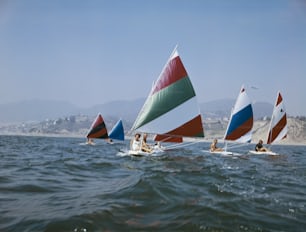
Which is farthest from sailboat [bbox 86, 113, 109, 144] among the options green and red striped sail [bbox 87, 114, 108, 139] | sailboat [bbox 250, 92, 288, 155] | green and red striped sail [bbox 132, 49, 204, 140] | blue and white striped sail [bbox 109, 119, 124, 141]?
green and red striped sail [bbox 132, 49, 204, 140]

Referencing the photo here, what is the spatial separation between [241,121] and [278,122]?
7560mm

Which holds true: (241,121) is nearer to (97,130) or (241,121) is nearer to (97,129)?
(97,129)

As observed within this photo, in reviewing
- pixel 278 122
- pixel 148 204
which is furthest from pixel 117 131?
pixel 148 204

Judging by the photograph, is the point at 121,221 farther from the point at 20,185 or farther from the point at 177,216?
the point at 20,185

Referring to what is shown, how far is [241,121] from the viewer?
3550cm

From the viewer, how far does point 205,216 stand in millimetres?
8516

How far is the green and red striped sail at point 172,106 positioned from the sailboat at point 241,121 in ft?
29.4

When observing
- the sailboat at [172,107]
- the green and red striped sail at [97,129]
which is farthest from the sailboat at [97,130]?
the sailboat at [172,107]

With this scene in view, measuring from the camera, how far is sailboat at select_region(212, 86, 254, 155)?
1366 inches

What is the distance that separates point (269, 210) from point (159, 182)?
4.96m

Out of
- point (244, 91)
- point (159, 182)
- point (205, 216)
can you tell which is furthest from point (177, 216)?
point (244, 91)

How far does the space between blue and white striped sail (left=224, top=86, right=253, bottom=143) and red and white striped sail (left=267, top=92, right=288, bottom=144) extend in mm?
4686

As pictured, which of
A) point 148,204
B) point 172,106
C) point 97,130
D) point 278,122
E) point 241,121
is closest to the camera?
point 148,204

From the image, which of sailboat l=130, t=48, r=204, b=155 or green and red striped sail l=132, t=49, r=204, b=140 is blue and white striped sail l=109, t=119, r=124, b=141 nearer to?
sailboat l=130, t=48, r=204, b=155
